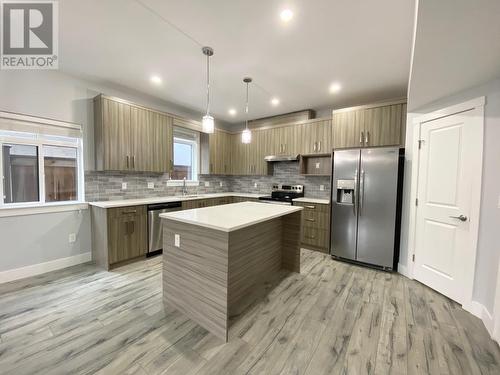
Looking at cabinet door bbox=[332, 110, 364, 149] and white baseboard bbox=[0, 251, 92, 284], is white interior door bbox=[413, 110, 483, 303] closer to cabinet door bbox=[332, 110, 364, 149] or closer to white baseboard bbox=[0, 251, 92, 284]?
cabinet door bbox=[332, 110, 364, 149]

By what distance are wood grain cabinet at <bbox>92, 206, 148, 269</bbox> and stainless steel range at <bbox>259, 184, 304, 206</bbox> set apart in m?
2.41

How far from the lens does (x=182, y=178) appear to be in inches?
184

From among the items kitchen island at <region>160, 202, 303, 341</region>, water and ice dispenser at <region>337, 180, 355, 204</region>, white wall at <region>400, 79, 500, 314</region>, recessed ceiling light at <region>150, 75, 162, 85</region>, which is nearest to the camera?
kitchen island at <region>160, 202, 303, 341</region>

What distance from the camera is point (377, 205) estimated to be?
3.11 meters

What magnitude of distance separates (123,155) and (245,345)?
10.3 ft

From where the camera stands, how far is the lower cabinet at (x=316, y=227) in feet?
12.3

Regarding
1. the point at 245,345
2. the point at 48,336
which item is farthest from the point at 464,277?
the point at 48,336

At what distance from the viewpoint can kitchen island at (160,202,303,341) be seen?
1.77 metres

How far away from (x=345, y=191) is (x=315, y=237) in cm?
103

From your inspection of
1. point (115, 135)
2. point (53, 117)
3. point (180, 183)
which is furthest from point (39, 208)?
point (180, 183)

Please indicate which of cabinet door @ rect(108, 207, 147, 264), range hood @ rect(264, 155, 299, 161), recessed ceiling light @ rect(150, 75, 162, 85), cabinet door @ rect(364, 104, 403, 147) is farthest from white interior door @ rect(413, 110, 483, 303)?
cabinet door @ rect(108, 207, 147, 264)

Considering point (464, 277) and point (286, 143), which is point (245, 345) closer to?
point (464, 277)

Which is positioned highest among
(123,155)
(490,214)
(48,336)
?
(123,155)

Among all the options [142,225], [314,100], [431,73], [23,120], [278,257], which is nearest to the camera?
[431,73]
